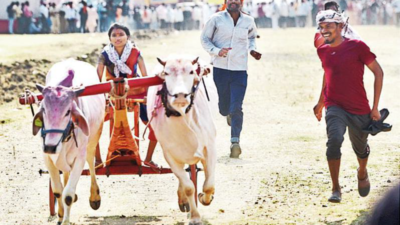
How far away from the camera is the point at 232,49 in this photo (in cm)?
1098

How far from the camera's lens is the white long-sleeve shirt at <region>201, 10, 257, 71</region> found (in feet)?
36.0

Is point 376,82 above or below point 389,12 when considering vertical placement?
above

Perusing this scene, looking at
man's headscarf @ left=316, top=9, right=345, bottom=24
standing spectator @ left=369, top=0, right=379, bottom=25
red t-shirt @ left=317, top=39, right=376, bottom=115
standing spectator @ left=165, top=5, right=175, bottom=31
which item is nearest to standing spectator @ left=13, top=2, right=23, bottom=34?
standing spectator @ left=165, top=5, right=175, bottom=31

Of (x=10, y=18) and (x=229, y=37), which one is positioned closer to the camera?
(x=229, y=37)

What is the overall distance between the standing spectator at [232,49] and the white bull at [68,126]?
2990 mm

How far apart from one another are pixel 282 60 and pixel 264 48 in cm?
638

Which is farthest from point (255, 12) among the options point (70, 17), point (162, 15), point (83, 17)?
point (70, 17)

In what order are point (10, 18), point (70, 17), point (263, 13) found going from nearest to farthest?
point (10, 18)
point (70, 17)
point (263, 13)

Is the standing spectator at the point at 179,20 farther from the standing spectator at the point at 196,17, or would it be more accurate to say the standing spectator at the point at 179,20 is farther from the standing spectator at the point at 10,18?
the standing spectator at the point at 10,18

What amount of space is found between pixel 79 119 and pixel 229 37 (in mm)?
4408

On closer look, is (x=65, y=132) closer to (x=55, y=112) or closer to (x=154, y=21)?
(x=55, y=112)

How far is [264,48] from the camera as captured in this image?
34125 millimetres

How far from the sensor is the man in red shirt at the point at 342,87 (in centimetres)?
750

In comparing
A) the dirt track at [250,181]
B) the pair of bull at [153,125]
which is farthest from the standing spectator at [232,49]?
the pair of bull at [153,125]
